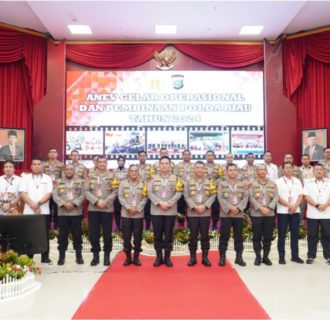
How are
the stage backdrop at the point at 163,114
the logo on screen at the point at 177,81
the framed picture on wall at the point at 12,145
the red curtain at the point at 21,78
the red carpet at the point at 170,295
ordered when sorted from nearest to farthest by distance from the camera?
the red carpet at the point at 170,295
the framed picture on wall at the point at 12,145
the red curtain at the point at 21,78
the stage backdrop at the point at 163,114
the logo on screen at the point at 177,81

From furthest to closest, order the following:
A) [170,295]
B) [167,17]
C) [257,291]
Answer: [167,17] < [257,291] < [170,295]

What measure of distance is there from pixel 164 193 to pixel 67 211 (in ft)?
4.28

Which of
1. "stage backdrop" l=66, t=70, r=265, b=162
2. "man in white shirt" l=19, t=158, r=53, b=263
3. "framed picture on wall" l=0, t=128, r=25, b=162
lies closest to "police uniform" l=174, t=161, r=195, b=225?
"stage backdrop" l=66, t=70, r=265, b=162

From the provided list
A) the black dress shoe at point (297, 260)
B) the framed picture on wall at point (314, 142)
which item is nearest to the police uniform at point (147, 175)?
the black dress shoe at point (297, 260)

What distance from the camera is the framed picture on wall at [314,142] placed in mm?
7719

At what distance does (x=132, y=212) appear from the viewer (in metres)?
4.85

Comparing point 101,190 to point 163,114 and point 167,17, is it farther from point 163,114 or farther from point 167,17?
point 167,17

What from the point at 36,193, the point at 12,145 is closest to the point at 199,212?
the point at 36,193

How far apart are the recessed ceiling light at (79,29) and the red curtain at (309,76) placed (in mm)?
4400

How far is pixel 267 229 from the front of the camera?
193 inches

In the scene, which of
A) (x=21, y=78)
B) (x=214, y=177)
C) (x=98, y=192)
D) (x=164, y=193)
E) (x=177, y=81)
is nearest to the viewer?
(x=164, y=193)

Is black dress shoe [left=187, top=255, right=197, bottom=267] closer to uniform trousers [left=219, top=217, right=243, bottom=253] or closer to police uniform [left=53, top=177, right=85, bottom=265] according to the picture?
uniform trousers [left=219, top=217, right=243, bottom=253]

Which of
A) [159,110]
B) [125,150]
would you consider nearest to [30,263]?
[125,150]

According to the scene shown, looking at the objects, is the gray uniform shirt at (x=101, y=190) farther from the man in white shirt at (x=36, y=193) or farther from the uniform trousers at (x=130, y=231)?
the man in white shirt at (x=36, y=193)
